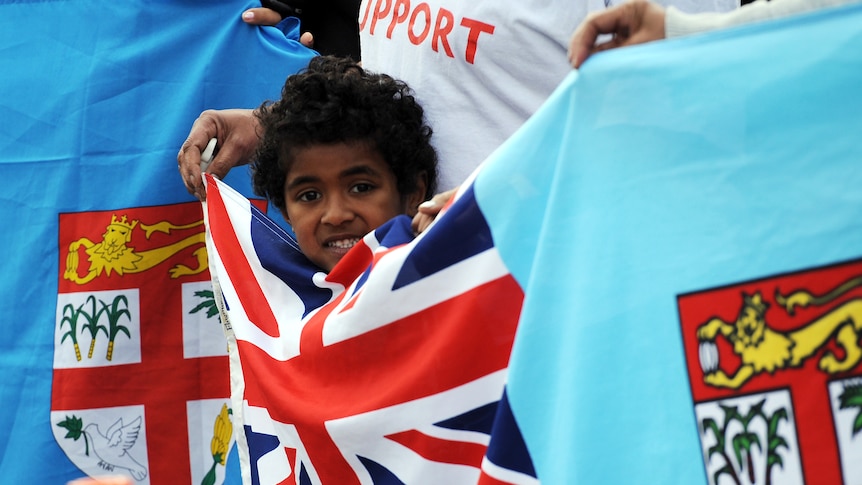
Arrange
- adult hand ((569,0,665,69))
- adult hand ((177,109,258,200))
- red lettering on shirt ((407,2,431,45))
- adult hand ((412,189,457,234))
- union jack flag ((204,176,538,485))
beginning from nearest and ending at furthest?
adult hand ((569,0,665,69)), union jack flag ((204,176,538,485)), adult hand ((412,189,457,234)), red lettering on shirt ((407,2,431,45)), adult hand ((177,109,258,200))

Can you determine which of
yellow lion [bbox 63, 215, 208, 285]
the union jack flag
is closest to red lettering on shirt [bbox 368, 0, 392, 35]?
the union jack flag

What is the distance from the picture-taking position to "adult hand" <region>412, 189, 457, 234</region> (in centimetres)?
196

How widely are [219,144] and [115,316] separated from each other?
0.51 m

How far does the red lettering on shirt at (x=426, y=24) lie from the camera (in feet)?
7.29

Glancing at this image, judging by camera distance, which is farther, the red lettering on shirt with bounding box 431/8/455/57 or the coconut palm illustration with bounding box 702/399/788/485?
the red lettering on shirt with bounding box 431/8/455/57

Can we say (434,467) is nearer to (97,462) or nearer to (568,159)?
(568,159)

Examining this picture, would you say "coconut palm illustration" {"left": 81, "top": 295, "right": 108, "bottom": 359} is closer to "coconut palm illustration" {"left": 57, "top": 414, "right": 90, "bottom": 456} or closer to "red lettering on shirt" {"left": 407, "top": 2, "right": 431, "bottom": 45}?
"coconut palm illustration" {"left": 57, "top": 414, "right": 90, "bottom": 456}

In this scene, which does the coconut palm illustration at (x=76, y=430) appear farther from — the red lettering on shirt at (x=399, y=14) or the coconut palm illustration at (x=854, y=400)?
the coconut palm illustration at (x=854, y=400)

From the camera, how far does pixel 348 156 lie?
2.39m

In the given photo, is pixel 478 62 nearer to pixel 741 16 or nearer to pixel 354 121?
pixel 354 121

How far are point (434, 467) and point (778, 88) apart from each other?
801mm

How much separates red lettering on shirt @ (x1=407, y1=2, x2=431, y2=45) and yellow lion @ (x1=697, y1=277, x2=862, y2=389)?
3.32 ft

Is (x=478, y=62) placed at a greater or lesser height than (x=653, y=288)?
greater

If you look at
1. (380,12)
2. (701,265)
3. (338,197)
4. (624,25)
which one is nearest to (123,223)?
(338,197)
